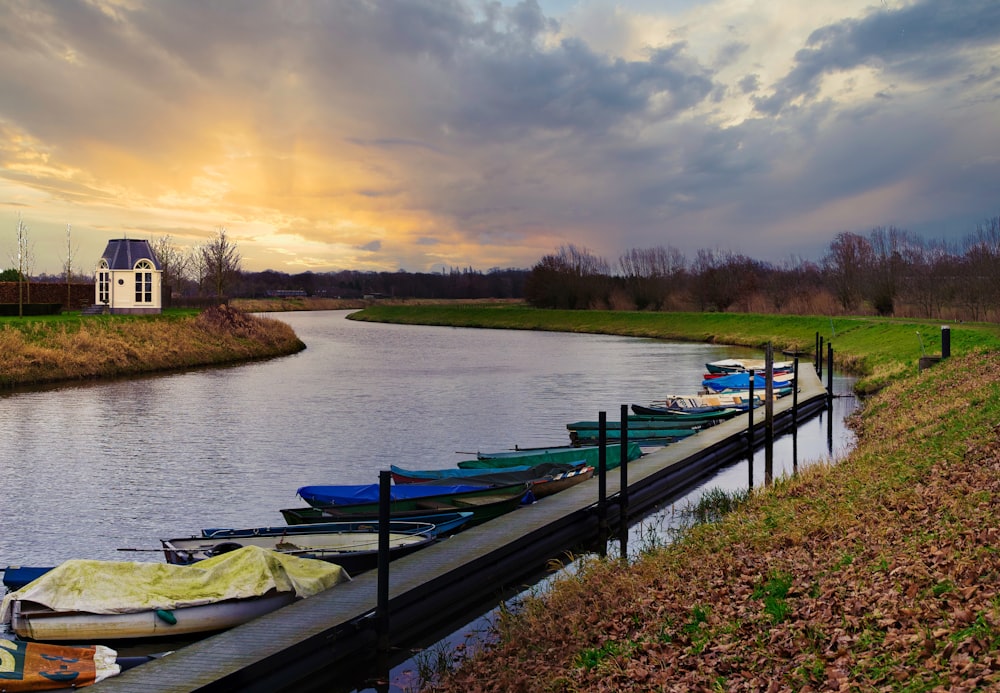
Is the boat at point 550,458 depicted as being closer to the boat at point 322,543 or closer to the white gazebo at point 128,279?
the boat at point 322,543

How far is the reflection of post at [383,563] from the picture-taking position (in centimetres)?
904

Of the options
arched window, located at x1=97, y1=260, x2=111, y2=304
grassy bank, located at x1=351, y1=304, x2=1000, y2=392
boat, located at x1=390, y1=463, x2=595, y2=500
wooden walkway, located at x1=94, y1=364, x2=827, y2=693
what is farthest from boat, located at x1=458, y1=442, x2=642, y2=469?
arched window, located at x1=97, y1=260, x2=111, y2=304

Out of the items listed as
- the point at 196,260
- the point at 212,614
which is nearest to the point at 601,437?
the point at 212,614

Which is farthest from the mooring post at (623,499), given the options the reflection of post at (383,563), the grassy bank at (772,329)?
the grassy bank at (772,329)

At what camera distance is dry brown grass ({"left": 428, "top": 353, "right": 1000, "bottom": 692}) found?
670cm

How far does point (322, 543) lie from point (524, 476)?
566cm

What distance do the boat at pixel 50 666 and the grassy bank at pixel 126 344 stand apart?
118 ft

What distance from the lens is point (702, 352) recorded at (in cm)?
6619

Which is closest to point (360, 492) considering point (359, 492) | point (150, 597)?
point (359, 492)

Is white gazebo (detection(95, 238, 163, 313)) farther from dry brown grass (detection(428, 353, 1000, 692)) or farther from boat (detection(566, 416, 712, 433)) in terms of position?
dry brown grass (detection(428, 353, 1000, 692))

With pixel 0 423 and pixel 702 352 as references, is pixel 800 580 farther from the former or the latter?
pixel 702 352

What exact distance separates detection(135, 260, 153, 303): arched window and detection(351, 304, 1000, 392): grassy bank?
47.4 meters

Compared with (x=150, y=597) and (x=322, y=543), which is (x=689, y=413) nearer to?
(x=322, y=543)

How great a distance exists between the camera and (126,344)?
1911 inches
